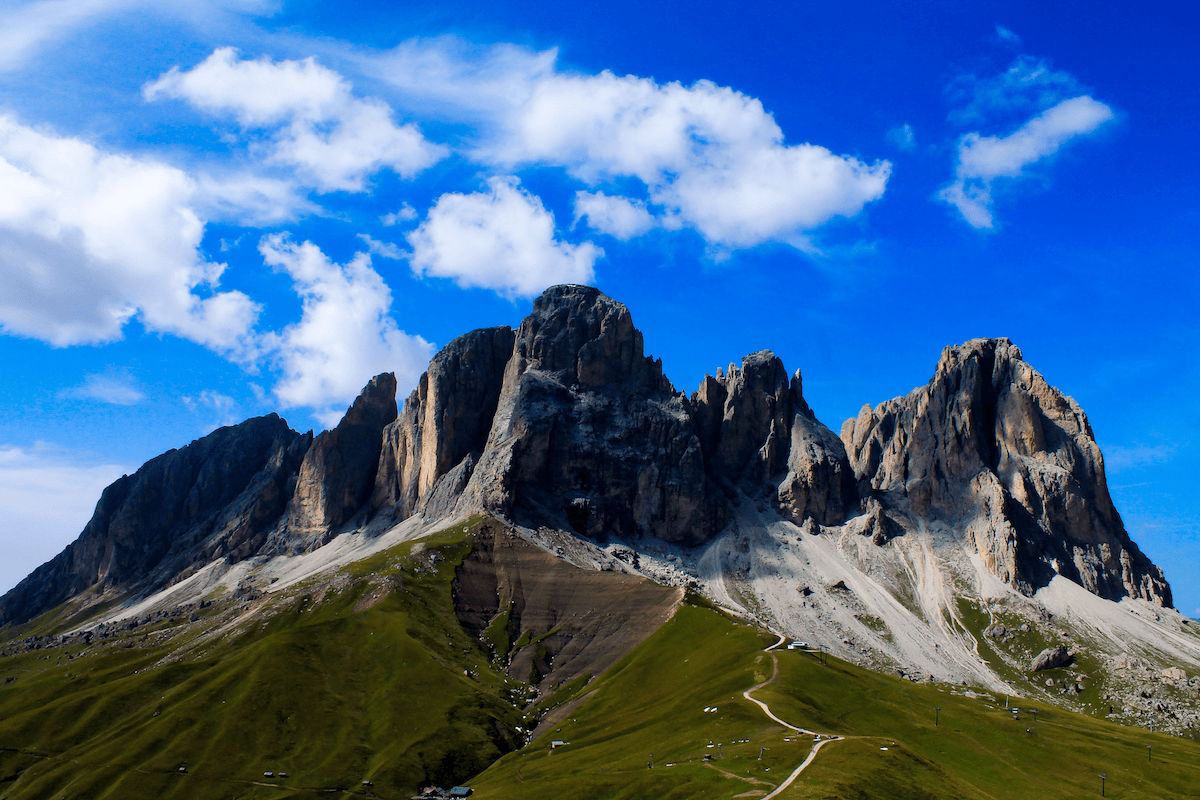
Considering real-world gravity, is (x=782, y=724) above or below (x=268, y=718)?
above

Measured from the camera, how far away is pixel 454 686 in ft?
555

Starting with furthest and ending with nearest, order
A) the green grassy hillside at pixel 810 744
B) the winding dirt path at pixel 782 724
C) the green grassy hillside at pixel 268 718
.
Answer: the green grassy hillside at pixel 268 718 → the green grassy hillside at pixel 810 744 → the winding dirt path at pixel 782 724

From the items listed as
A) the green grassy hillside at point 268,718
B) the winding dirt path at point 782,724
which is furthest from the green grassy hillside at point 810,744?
the green grassy hillside at point 268,718

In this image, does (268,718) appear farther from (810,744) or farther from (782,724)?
(810,744)

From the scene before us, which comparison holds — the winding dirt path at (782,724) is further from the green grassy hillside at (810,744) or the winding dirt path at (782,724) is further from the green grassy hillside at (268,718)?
the green grassy hillside at (268,718)

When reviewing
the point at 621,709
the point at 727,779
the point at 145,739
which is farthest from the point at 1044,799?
the point at 145,739

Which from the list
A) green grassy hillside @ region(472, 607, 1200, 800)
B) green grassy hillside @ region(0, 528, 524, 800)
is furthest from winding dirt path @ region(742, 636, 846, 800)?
green grassy hillside @ region(0, 528, 524, 800)

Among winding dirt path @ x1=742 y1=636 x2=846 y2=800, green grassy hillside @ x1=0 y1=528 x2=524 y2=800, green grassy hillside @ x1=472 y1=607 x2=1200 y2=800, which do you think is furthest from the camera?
green grassy hillside @ x1=0 y1=528 x2=524 y2=800

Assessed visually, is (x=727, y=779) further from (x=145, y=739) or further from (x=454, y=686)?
(x=145, y=739)

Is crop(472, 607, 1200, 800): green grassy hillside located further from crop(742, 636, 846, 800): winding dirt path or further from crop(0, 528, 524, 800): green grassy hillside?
crop(0, 528, 524, 800): green grassy hillside

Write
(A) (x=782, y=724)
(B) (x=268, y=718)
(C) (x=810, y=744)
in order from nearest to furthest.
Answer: (C) (x=810, y=744) < (A) (x=782, y=724) < (B) (x=268, y=718)

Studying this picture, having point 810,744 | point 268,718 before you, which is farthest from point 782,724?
point 268,718

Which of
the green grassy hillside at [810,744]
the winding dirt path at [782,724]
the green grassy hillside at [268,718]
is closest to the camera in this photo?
the winding dirt path at [782,724]

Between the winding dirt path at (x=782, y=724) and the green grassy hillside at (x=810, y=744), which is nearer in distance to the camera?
the winding dirt path at (x=782, y=724)
